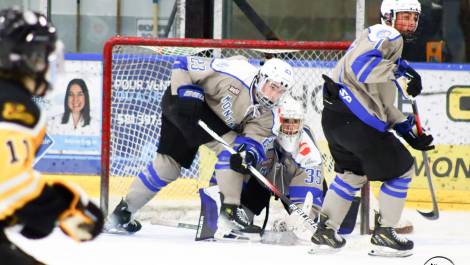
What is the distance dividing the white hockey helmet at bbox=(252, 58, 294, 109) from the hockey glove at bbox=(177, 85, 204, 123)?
10.1 inches

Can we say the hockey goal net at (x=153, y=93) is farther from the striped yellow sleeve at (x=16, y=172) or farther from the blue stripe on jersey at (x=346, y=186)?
the striped yellow sleeve at (x=16, y=172)

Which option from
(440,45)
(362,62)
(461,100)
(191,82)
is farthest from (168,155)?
(440,45)

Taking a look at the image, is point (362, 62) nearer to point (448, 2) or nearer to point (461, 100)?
point (461, 100)

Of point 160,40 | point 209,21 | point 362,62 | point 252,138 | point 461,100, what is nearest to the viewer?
point 362,62

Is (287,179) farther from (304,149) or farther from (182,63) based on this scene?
(182,63)

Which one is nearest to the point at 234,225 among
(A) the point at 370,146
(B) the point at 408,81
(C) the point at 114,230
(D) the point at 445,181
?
(C) the point at 114,230

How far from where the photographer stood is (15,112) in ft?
7.37

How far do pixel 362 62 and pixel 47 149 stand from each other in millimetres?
2707

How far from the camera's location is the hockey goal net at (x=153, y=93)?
5.41 metres

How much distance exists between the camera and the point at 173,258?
442 centimetres

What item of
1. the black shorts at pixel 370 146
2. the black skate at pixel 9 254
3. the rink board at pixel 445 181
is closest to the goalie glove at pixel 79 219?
the black skate at pixel 9 254

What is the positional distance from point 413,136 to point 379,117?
0.25m

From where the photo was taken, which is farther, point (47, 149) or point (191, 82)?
point (47, 149)

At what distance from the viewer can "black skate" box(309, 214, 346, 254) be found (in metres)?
4.66
